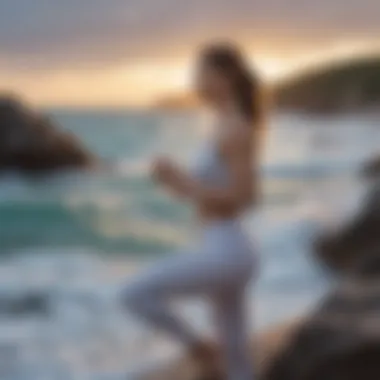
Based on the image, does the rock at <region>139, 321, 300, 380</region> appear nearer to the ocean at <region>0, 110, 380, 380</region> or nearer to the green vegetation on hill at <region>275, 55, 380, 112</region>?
the ocean at <region>0, 110, 380, 380</region>

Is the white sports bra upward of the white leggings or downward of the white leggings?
upward

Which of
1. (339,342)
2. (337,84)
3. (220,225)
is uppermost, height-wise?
(337,84)

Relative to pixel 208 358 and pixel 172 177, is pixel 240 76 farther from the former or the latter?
pixel 208 358

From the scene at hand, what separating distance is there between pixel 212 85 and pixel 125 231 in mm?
220

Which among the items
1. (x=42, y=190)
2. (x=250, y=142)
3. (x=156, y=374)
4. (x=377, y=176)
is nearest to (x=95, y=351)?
(x=156, y=374)

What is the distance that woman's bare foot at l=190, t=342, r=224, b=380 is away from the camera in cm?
117

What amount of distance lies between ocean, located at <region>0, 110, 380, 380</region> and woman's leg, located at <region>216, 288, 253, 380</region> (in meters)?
0.02

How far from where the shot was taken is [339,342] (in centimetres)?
120

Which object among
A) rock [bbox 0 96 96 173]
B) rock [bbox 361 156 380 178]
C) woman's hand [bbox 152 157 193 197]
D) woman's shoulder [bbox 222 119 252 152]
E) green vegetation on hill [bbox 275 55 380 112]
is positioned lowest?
rock [bbox 361 156 380 178]

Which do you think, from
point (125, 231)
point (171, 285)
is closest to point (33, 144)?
point (125, 231)

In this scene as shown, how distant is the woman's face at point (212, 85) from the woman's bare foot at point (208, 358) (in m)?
0.30

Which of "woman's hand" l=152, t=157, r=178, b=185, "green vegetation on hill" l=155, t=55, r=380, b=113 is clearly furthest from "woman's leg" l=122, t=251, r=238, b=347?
"green vegetation on hill" l=155, t=55, r=380, b=113

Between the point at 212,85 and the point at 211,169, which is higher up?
the point at 212,85

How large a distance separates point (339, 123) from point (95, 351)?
0.43m
